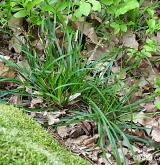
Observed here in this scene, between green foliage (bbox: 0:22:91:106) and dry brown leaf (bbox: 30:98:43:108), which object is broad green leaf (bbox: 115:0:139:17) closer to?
green foliage (bbox: 0:22:91:106)

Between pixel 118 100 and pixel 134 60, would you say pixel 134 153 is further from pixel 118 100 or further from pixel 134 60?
pixel 134 60

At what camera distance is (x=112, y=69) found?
12.6 ft

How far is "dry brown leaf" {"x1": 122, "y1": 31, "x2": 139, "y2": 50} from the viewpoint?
4195 millimetres

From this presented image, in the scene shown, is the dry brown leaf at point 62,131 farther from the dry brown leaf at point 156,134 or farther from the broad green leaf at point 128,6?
the broad green leaf at point 128,6

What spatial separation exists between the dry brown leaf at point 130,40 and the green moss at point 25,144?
86.5 inches

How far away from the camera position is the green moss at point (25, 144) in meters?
1.55

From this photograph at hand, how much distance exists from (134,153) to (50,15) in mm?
1664

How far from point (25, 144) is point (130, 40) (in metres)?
2.77

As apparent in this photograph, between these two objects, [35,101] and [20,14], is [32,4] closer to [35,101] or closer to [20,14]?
[20,14]

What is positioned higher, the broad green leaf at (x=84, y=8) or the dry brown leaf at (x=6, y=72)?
the broad green leaf at (x=84, y=8)

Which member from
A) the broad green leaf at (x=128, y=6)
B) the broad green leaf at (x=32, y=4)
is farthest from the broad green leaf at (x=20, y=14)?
the broad green leaf at (x=128, y=6)

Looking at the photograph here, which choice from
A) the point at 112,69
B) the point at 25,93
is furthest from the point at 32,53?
the point at 112,69

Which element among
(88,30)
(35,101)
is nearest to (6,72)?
(35,101)

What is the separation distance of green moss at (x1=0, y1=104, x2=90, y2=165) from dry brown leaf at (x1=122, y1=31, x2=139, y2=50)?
7.21 feet
